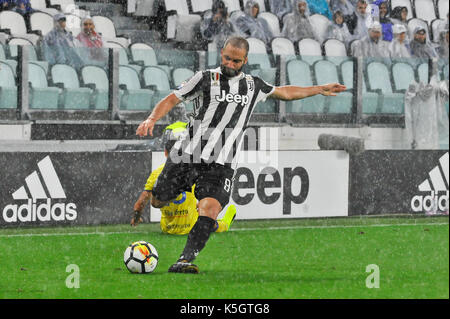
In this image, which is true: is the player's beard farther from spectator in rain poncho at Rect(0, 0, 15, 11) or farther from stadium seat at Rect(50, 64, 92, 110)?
spectator in rain poncho at Rect(0, 0, 15, 11)

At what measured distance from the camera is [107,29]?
44.8 ft

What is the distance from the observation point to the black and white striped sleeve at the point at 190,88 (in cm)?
670

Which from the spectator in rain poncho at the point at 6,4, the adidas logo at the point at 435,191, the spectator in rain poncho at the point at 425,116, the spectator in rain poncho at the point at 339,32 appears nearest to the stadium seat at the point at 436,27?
the spectator in rain poncho at the point at 339,32

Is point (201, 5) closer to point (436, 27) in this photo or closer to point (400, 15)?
point (400, 15)

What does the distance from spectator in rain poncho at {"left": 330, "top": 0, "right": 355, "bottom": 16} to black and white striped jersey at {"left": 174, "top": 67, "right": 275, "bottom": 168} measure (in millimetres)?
8904

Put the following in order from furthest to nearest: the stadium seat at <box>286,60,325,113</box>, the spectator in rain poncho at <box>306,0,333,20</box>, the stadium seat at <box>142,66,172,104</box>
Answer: the spectator in rain poncho at <box>306,0,333,20</box>, the stadium seat at <box>286,60,325,113</box>, the stadium seat at <box>142,66,172,104</box>

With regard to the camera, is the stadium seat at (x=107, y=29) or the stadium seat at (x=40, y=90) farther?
the stadium seat at (x=107, y=29)

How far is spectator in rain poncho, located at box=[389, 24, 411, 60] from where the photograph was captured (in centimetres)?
1463

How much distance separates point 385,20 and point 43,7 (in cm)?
567

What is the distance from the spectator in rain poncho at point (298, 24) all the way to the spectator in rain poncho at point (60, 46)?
4071 millimetres

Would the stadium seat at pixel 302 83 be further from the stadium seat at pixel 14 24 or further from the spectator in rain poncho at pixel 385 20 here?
the stadium seat at pixel 14 24

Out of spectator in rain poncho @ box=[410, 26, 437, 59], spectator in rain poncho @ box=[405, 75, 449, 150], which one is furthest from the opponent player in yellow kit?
spectator in rain poncho @ box=[410, 26, 437, 59]

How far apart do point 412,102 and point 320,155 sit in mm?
3340
